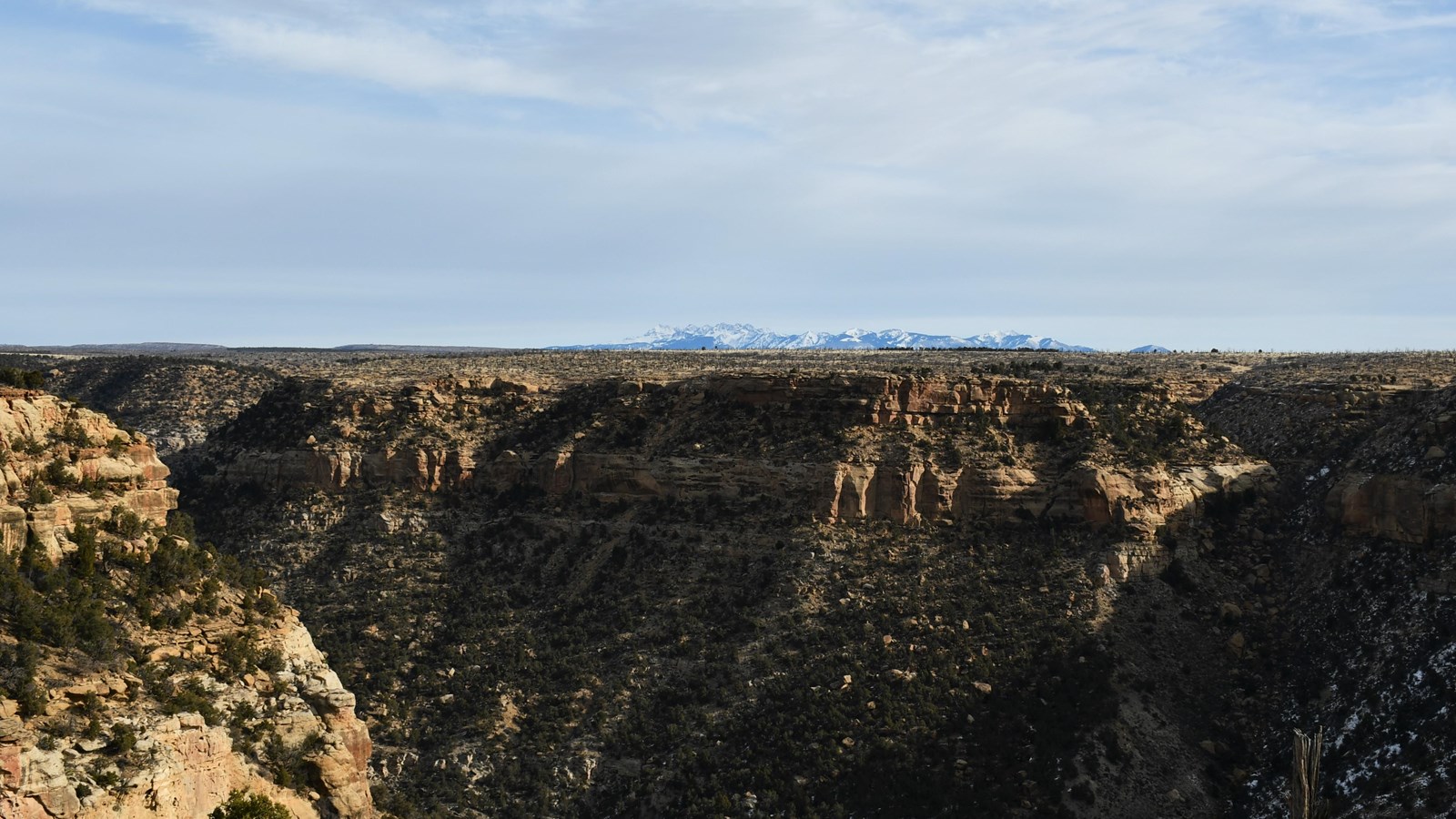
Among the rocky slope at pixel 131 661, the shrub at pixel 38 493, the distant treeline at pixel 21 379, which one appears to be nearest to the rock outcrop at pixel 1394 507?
the rocky slope at pixel 131 661

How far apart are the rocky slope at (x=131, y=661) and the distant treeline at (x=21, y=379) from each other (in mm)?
846

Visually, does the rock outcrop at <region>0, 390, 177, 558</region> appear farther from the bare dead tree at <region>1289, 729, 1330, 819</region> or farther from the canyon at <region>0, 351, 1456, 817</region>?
the bare dead tree at <region>1289, 729, 1330, 819</region>

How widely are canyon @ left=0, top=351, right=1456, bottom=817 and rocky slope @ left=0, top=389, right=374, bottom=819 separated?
0.56 ft

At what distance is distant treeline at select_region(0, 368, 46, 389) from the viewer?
33062 millimetres

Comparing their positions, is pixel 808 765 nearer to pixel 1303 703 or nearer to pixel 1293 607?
pixel 1303 703

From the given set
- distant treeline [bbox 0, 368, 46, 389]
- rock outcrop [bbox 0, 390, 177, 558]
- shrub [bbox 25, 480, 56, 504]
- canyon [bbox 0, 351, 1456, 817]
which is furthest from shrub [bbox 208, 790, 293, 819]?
distant treeline [bbox 0, 368, 46, 389]

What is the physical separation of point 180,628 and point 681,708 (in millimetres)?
21533

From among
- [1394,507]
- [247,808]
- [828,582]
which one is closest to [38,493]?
[247,808]

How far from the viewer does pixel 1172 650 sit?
49219mm

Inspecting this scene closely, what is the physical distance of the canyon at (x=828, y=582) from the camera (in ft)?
137

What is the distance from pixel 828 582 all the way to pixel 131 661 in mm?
30654

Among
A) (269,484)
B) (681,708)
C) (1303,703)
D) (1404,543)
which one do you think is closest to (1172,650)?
(1303,703)

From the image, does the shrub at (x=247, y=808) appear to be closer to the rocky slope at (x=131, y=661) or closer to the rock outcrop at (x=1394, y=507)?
the rocky slope at (x=131, y=661)

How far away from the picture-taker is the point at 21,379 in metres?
33.3
